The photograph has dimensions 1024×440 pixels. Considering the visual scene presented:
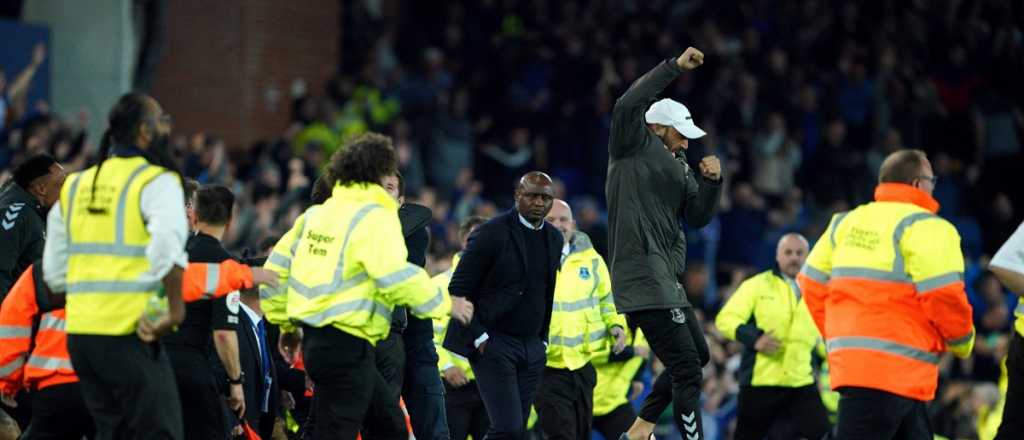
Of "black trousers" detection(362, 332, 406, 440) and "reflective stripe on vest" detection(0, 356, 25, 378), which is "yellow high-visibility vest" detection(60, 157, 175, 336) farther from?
"black trousers" detection(362, 332, 406, 440)

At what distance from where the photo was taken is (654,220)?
939 centimetres

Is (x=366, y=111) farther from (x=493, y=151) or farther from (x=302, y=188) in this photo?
(x=302, y=188)

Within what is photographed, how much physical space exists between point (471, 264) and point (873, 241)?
2613 millimetres

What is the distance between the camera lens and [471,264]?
9.74 m

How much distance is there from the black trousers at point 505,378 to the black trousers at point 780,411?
2.63 meters

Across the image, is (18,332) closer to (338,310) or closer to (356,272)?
(338,310)

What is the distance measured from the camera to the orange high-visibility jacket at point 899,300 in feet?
26.5

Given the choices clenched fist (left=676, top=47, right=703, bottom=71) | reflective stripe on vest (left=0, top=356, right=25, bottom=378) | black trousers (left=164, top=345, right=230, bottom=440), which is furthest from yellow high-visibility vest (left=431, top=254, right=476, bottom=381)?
reflective stripe on vest (left=0, top=356, right=25, bottom=378)

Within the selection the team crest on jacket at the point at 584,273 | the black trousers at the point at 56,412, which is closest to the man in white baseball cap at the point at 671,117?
the team crest on jacket at the point at 584,273

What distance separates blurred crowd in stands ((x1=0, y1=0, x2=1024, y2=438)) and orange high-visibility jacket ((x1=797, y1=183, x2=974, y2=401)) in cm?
946

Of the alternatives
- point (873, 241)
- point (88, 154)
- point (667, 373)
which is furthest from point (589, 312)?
point (88, 154)

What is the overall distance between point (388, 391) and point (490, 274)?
1410 millimetres

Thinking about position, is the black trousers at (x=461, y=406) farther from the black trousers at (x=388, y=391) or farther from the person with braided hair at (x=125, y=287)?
the person with braided hair at (x=125, y=287)

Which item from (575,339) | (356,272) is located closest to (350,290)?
(356,272)
